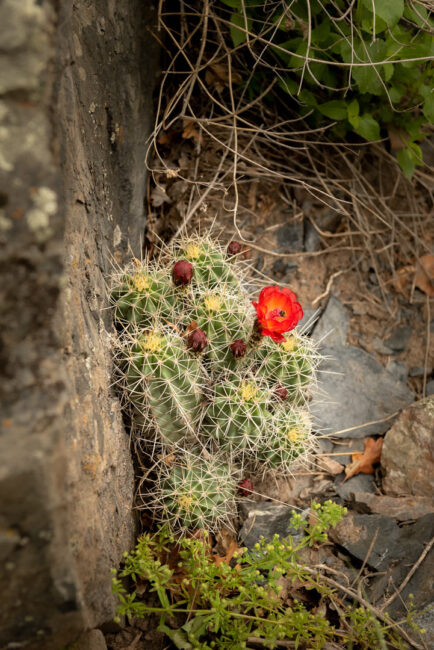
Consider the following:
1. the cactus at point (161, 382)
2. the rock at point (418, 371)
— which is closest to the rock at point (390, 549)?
the cactus at point (161, 382)

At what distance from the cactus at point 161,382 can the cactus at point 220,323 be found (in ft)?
0.52

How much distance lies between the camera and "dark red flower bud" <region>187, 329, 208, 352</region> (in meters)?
2.35

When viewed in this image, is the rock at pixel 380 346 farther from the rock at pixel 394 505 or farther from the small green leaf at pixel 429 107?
the small green leaf at pixel 429 107

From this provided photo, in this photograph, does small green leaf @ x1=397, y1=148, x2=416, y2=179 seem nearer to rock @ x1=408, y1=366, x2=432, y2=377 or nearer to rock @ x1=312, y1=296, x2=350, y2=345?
rock @ x1=312, y1=296, x2=350, y2=345

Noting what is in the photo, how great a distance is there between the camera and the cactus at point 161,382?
7.38ft

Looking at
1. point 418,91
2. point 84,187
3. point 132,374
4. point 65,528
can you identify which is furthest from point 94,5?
point 65,528

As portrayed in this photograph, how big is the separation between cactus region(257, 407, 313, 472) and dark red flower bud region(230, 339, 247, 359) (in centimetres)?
33

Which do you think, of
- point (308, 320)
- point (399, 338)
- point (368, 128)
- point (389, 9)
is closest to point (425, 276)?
point (399, 338)

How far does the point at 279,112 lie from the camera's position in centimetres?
340

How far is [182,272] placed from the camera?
2420 mm

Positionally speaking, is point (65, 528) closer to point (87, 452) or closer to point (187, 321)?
point (87, 452)

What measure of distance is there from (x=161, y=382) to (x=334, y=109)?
1828mm

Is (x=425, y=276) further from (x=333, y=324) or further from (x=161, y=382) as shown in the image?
(x=161, y=382)

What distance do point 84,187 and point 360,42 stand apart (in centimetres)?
161
